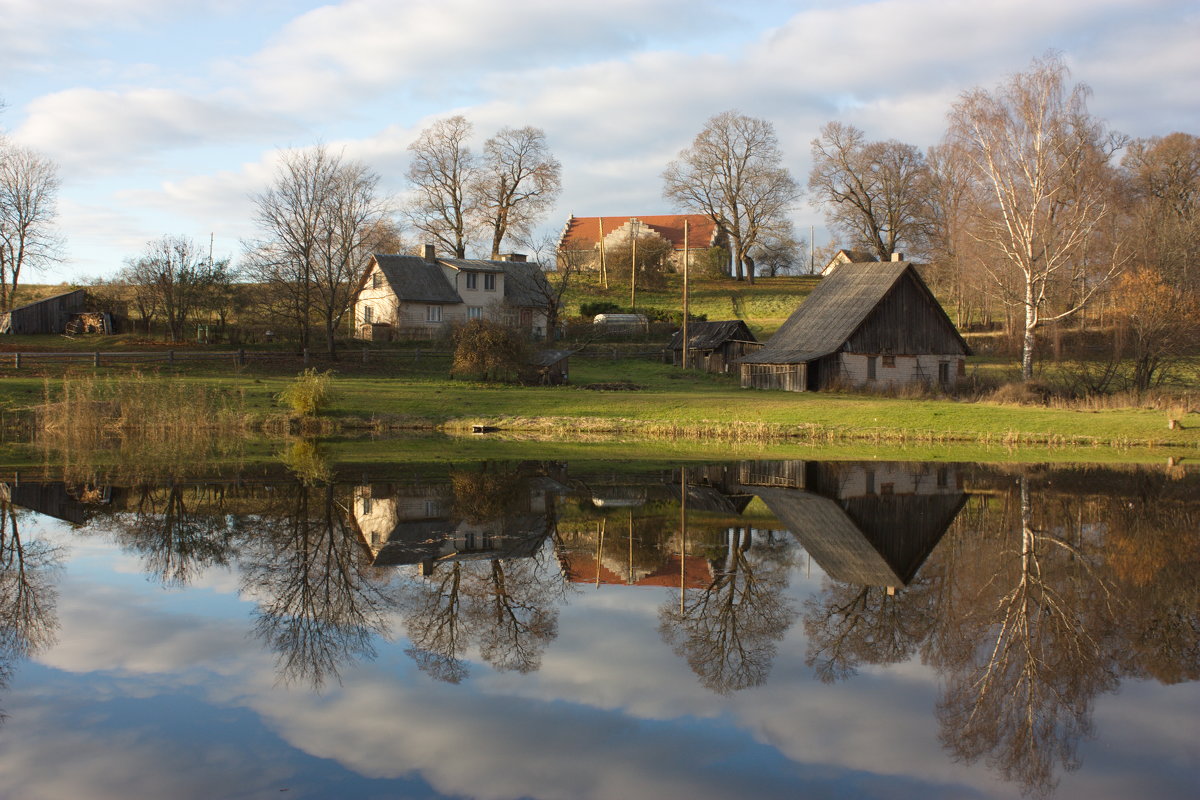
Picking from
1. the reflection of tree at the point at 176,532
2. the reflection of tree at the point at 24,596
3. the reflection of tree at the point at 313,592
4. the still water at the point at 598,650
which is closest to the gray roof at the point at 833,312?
the still water at the point at 598,650

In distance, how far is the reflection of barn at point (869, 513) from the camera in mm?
12891

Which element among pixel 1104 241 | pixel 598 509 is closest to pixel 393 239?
pixel 1104 241

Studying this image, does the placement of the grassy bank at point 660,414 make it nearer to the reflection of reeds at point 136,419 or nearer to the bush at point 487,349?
the reflection of reeds at point 136,419

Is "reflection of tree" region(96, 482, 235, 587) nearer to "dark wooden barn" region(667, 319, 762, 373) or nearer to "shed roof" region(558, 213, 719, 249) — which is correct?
"dark wooden barn" region(667, 319, 762, 373)

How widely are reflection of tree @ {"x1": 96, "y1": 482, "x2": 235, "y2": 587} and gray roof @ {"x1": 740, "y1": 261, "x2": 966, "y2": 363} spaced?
26980 millimetres

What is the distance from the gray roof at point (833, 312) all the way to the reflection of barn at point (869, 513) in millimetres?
17248

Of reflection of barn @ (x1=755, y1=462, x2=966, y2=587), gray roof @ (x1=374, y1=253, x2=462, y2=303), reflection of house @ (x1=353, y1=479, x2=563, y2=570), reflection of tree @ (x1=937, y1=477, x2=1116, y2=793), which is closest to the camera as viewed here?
reflection of tree @ (x1=937, y1=477, x2=1116, y2=793)

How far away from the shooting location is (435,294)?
2280 inches

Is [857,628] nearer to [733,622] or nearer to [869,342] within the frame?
[733,622]

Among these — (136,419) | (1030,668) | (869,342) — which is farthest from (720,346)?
(1030,668)

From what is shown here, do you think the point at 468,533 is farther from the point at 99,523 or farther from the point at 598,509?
the point at 99,523

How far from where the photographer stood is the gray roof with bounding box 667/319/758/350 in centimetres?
4900

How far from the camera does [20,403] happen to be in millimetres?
31969

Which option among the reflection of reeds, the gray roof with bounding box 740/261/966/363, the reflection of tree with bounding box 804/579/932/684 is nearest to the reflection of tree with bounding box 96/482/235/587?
the reflection of tree with bounding box 804/579/932/684
